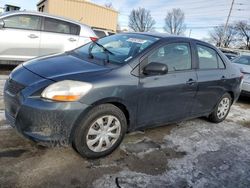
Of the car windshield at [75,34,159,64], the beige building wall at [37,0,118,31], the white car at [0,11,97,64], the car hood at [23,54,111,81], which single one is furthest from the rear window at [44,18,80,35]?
the beige building wall at [37,0,118,31]

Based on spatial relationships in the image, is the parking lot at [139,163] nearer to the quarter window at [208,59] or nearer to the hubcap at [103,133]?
the hubcap at [103,133]

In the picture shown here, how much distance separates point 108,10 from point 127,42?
23.4m

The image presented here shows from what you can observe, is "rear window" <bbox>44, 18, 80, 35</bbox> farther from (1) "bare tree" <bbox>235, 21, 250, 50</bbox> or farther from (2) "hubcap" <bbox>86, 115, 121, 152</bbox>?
(1) "bare tree" <bbox>235, 21, 250, 50</bbox>

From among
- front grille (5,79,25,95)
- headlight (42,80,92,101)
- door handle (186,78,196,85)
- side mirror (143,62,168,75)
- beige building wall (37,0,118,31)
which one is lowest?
front grille (5,79,25,95)

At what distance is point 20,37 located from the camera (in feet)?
23.5

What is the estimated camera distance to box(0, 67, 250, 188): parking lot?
2.95m

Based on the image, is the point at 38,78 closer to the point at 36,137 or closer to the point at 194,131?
the point at 36,137

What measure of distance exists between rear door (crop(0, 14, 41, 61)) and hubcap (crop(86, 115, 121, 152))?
484 cm

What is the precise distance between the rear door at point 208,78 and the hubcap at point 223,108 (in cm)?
25

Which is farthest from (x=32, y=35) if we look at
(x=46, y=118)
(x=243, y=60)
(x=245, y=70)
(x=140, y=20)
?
(x=140, y=20)

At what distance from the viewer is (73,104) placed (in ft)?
9.98

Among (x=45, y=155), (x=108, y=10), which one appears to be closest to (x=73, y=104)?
(x=45, y=155)

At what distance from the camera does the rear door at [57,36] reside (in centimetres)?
756

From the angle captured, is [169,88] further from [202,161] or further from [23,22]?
[23,22]
